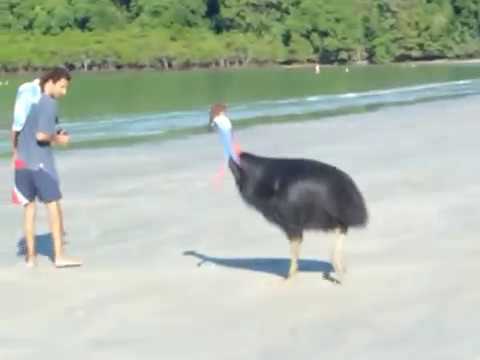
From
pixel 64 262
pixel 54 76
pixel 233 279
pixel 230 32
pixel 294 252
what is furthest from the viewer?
pixel 230 32

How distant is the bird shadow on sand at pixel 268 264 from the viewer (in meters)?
10.5

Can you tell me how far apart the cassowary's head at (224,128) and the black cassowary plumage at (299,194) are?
2.1 inches

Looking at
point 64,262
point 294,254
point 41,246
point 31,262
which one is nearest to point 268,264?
point 294,254

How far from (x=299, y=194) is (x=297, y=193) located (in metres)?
0.02

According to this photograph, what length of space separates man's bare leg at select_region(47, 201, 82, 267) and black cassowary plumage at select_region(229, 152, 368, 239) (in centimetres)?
180

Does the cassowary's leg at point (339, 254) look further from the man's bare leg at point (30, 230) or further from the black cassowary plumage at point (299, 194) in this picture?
the man's bare leg at point (30, 230)

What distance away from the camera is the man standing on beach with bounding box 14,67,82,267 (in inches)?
417

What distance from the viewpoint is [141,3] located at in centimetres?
10719

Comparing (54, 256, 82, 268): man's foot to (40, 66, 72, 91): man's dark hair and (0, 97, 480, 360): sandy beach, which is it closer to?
(0, 97, 480, 360): sandy beach

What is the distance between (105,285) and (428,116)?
72.1ft

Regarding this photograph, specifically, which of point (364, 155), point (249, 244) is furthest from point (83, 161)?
point (249, 244)

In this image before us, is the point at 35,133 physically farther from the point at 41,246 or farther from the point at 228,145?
the point at 41,246

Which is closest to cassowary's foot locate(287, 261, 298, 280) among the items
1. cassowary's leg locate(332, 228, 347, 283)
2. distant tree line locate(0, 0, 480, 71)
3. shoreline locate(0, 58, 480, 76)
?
cassowary's leg locate(332, 228, 347, 283)

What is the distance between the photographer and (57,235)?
11.0 m
